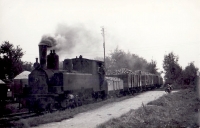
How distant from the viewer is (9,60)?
31.6m

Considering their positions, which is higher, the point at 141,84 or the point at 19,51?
the point at 19,51

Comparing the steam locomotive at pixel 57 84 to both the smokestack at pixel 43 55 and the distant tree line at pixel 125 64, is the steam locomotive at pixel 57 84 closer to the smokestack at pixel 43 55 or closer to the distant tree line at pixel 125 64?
the smokestack at pixel 43 55

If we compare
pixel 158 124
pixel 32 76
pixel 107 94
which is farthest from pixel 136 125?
pixel 107 94

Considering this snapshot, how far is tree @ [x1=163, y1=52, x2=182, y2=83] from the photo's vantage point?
44.5 metres

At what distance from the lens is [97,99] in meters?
20.0

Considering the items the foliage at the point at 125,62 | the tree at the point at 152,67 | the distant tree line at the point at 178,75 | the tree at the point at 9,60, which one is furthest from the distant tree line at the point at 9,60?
the tree at the point at 152,67

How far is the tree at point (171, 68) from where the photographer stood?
4447cm

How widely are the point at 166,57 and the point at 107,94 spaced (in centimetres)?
3301

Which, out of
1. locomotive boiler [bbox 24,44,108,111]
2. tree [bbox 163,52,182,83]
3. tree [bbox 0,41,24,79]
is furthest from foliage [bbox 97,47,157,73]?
locomotive boiler [bbox 24,44,108,111]

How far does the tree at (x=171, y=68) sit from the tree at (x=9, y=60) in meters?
29.6

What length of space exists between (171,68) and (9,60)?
3130cm

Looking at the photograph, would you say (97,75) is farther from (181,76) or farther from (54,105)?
(181,76)

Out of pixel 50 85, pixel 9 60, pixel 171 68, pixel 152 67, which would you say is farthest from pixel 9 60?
pixel 152 67

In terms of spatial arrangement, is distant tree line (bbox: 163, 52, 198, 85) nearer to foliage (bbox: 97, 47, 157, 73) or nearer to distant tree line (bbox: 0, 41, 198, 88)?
distant tree line (bbox: 0, 41, 198, 88)
